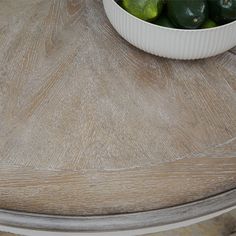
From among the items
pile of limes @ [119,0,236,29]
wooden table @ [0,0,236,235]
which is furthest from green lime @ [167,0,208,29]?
wooden table @ [0,0,236,235]

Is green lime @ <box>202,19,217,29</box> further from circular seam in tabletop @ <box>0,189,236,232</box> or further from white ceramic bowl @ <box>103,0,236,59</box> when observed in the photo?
circular seam in tabletop @ <box>0,189,236,232</box>

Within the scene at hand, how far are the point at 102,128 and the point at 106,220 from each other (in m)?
0.19

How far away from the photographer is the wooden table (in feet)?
2.49

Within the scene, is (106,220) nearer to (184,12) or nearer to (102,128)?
(102,128)

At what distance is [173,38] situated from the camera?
913 millimetres

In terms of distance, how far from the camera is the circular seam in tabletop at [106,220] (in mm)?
740

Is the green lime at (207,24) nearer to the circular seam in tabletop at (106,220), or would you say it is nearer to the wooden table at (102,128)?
the wooden table at (102,128)

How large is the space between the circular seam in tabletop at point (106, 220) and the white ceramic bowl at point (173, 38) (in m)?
0.33

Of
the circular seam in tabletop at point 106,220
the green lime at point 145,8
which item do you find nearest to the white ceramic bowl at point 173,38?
the green lime at point 145,8

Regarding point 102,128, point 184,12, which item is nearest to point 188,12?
point 184,12

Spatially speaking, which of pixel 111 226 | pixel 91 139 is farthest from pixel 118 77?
pixel 111 226

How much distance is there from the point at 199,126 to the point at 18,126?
1.12 feet

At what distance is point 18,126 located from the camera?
87 cm

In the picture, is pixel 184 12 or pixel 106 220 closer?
pixel 106 220
